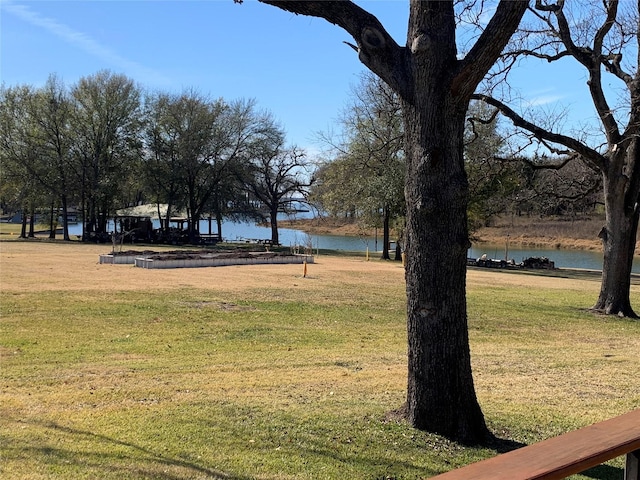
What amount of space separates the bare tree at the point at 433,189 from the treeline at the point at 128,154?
1674 inches

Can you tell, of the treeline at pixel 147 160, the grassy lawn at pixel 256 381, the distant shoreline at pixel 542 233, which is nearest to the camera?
the grassy lawn at pixel 256 381

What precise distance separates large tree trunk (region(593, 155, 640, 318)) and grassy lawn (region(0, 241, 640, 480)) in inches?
36.5

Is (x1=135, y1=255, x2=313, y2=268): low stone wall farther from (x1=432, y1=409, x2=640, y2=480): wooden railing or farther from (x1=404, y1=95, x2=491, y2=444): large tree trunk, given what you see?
(x1=432, y1=409, x2=640, y2=480): wooden railing

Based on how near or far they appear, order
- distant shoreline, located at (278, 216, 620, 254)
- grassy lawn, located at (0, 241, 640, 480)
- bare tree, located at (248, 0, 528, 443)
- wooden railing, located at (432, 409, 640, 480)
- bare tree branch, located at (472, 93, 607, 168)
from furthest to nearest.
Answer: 1. distant shoreline, located at (278, 216, 620, 254)
2. bare tree branch, located at (472, 93, 607, 168)
3. bare tree, located at (248, 0, 528, 443)
4. grassy lawn, located at (0, 241, 640, 480)
5. wooden railing, located at (432, 409, 640, 480)

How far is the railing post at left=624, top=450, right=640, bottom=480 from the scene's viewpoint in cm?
256

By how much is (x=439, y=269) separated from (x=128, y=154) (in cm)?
4513

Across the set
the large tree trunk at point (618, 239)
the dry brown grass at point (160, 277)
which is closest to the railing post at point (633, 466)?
the large tree trunk at point (618, 239)

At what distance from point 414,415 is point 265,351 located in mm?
4651

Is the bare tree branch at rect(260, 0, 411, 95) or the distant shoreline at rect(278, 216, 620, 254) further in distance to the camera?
the distant shoreline at rect(278, 216, 620, 254)

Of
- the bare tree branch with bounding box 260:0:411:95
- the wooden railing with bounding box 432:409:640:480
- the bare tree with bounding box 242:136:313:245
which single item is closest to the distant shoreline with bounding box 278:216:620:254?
the bare tree with bounding box 242:136:313:245

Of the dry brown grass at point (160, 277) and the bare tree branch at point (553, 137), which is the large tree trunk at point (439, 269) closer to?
the bare tree branch at point (553, 137)

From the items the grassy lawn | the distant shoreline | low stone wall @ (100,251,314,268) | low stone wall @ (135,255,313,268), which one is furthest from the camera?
the distant shoreline

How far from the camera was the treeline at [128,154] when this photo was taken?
43.2 meters

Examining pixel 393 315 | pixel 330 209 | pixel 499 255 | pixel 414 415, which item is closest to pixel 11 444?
pixel 414 415
